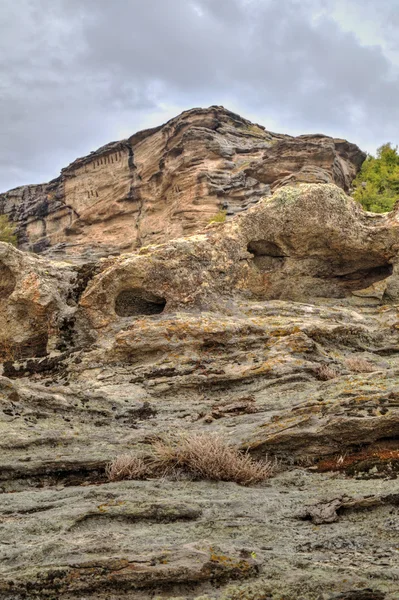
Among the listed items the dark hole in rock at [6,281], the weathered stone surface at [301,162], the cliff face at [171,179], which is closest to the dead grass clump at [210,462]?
the dark hole in rock at [6,281]

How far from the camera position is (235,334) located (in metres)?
15.6

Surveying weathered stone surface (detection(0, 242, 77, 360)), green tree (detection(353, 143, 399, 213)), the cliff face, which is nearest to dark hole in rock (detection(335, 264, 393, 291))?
weathered stone surface (detection(0, 242, 77, 360))

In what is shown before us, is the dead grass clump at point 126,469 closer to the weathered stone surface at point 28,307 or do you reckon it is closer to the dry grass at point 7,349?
the weathered stone surface at point 28,307

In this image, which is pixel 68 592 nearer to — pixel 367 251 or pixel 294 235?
pixel 294 235

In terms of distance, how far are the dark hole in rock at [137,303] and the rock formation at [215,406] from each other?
77 mm

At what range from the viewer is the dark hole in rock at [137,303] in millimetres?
17859

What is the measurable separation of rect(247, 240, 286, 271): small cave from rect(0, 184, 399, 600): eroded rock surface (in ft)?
0.19

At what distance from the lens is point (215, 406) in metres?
12.1

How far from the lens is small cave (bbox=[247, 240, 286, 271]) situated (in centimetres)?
2027

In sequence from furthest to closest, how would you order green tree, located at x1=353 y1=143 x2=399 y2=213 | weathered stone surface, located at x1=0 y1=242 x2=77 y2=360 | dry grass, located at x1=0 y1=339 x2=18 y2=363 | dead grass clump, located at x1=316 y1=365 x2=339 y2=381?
green tree, located at x1=353 y1=143 x2=399 y2=213 < dry grass, located at x1=0 y1=339 x2=18 y2=363 < weathered stone surface, located at x1=0 y1=242 x2=77 y2=360 < dead grass clump, located at x1=316 y1=365 x2=339 y2=381

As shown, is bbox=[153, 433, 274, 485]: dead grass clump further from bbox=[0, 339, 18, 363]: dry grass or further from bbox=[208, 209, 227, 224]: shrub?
bbox=[208, 209, 227, 224]: shrub

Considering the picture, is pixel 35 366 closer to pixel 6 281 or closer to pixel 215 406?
pixel 6 281

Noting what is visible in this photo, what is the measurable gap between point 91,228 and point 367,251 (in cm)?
6174

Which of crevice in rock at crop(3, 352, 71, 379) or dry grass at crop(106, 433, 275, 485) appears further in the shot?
crevice in rock at crop(3, 352, 71, 379)
